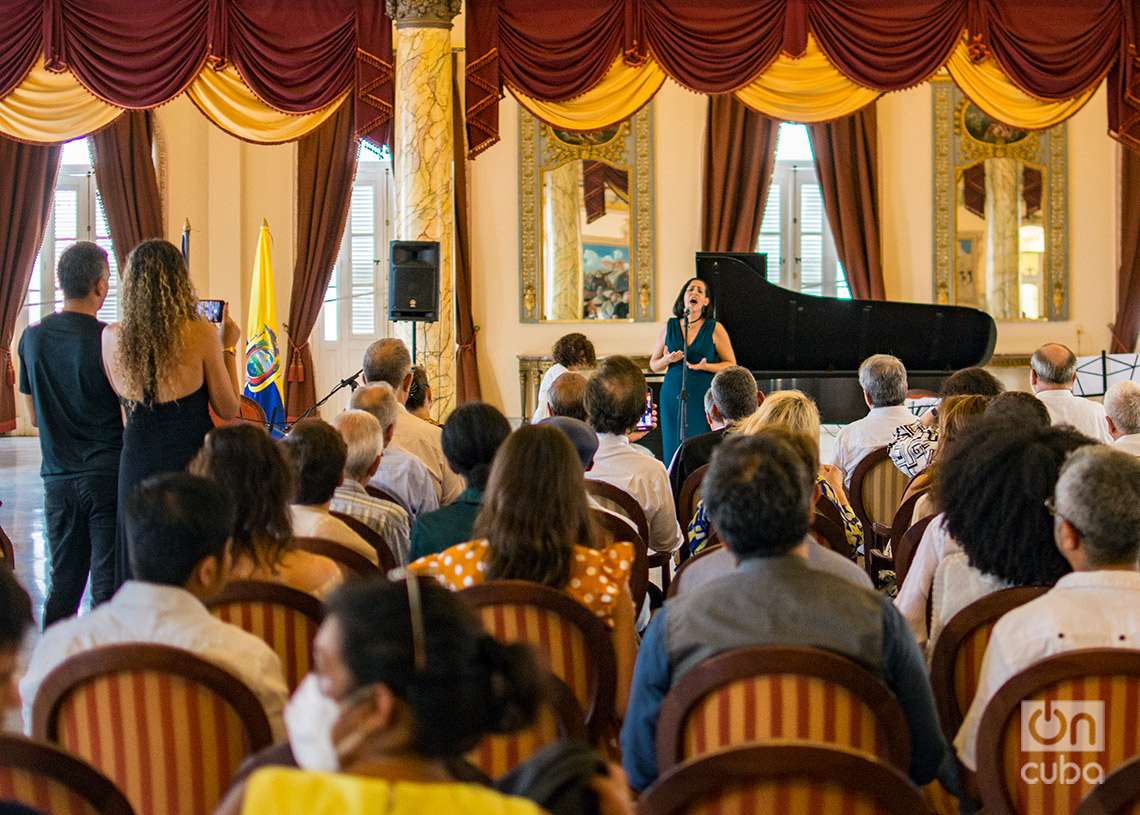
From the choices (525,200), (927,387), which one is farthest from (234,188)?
(927,387)

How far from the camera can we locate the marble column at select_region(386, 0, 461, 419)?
7.25 metres

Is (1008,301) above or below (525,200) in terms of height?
below

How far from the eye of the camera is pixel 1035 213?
37.1 feet

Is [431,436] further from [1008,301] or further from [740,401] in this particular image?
[1008,301]

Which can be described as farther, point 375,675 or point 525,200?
point 525,200

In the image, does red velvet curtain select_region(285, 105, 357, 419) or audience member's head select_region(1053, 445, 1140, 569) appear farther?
red velvet curtain select_region(285, 105, 357, 419)

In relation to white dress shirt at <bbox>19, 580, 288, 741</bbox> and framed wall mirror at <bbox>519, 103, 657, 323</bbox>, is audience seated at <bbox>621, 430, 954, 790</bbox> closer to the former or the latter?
white dress shirt at <bbox>19, 580, 288, 741</bbox>

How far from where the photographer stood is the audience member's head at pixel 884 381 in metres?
4.72

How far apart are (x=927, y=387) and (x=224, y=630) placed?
23.2 ft

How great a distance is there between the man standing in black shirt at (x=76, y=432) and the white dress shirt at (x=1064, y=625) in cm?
274

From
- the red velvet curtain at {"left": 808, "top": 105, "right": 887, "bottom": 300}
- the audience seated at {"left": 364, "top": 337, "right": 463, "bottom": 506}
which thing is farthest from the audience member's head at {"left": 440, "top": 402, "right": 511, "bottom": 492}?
the red velvet curtain at {"left": 808, "top": 105, "right": 887, "bottom": 300}

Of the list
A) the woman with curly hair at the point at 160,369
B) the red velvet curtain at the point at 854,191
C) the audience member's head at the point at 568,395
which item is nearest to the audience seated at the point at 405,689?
the woman with curly hair at the point at 160,369

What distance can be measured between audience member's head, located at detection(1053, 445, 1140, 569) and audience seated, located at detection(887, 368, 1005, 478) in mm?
1819

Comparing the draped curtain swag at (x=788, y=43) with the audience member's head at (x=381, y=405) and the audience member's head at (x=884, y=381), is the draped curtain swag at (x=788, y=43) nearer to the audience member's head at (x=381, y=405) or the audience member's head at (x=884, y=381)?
the audience member's head at (x=884, y=381)
